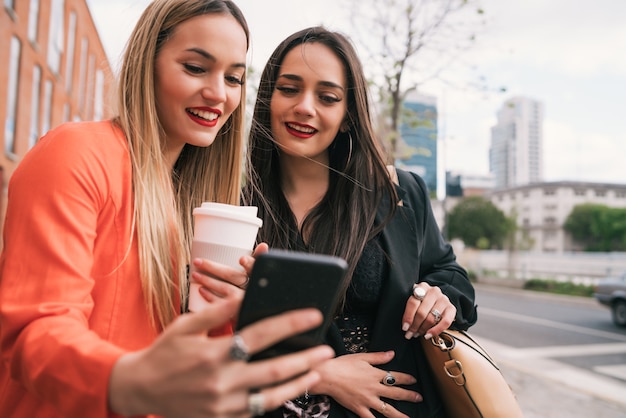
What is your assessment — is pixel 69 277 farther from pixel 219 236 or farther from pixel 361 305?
pixel 361 305

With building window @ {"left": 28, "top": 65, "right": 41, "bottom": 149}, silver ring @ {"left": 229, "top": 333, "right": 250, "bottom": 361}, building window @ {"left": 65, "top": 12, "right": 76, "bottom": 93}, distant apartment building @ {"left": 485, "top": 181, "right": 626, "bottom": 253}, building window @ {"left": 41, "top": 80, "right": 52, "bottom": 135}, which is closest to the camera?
silver ring @ {"left": 229, "top": 333, "right": 250, "bottom": 361}

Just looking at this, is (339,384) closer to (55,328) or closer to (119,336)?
(119,336)

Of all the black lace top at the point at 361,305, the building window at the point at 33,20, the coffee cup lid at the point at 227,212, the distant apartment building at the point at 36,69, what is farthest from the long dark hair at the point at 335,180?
the building window at the point at 33,20

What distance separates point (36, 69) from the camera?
17.4 metres

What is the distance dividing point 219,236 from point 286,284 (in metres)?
0.46

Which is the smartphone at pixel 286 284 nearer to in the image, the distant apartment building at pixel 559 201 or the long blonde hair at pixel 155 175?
the long blonde hair at pixel 155 175

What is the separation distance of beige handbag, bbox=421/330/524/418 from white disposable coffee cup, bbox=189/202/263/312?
936 mm

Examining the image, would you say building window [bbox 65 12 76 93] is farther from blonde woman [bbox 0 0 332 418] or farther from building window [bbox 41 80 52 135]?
blonde woman [bbox 0 0 332 418]

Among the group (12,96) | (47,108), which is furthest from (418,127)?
(47,108)

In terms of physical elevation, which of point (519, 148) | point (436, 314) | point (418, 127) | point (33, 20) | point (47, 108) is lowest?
point (436, 314)

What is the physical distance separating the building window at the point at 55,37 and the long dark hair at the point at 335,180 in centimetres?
1936

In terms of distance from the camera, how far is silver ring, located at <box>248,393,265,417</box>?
72 cm

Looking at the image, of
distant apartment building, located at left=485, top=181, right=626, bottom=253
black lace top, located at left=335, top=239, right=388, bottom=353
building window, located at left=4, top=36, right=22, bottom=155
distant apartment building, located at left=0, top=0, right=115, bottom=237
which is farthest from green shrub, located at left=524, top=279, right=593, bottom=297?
distant apartment building, located at left=485, top=181, right=626, bottom=253

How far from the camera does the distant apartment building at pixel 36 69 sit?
552 inches
